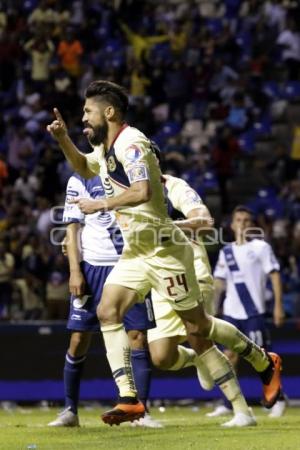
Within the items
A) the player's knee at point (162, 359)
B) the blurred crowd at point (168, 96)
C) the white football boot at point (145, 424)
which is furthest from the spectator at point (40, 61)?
the white football boot at point (145, 424)

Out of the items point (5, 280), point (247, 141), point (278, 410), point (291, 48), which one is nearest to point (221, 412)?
point (278, 410)

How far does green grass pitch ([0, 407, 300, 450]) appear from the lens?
8.48 metres

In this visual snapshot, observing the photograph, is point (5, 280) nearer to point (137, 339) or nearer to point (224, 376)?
point (137, 339)

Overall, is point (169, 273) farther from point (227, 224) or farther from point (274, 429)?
point (227, 224)

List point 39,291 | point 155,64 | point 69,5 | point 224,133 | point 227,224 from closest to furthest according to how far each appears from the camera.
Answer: point 39,291 < point 227,224 < point 224,133 < point 155,64 < point 69,5

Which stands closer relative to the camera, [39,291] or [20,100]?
[39,291]

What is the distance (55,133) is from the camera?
9250mm

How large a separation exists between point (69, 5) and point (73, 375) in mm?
15605

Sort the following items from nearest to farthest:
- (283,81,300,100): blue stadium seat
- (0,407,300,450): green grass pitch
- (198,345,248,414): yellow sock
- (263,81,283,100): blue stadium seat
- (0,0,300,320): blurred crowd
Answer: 1. (0,407,300,450): green grass pitch
2. (198,345,248,414): yellow sock
3. (0,0,300,320): blurred crowd
4. (283,81,300,100): blue stadium seat
5. (263,81,283,100): blue stadium seat

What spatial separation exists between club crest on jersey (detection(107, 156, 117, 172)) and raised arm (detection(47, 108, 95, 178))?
1.23ft

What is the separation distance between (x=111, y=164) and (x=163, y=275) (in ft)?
2.91

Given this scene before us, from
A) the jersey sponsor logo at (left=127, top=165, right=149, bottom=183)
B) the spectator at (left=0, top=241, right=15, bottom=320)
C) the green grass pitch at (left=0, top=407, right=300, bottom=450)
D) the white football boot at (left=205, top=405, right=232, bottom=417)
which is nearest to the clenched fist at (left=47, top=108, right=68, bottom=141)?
the jersey sponsor logo at (left=127, top=165, right=149, bottom=183)

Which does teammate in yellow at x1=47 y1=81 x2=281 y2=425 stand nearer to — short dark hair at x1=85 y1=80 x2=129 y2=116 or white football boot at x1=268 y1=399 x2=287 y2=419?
short dark hair at x1=85 y1=80 x2=129 y2=116

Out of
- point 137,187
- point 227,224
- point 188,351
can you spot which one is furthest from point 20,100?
point 137,187
